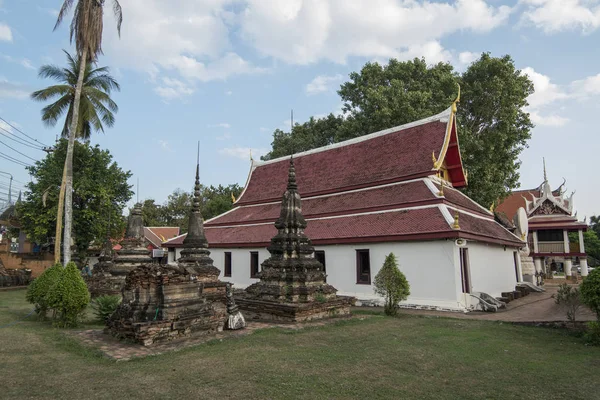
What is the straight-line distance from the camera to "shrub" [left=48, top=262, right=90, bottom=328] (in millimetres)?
8180

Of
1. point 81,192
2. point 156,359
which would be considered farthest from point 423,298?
point 81,192

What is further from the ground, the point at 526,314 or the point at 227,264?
the point at 227,264

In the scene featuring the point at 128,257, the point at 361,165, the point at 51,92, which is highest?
the point at 51,92

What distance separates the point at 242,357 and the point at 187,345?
134 centimetres

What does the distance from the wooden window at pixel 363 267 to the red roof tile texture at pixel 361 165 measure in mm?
3637

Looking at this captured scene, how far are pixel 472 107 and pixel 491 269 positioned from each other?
43.8 feet

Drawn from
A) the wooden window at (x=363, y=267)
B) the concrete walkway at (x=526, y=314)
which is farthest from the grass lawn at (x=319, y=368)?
the wooden window at (x=363, y=267)

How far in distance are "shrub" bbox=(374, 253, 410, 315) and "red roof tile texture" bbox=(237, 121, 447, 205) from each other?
19.6ft

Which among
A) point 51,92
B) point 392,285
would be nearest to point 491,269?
point 392,285

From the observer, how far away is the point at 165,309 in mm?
7223

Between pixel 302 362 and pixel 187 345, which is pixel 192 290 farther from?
pixel 302 362

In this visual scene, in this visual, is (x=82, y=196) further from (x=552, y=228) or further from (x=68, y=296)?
(x=552, y=228)

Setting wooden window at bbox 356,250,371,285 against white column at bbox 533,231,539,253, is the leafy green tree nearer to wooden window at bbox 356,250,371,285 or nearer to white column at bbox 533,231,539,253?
wooden window at bbox 356,250,371,285

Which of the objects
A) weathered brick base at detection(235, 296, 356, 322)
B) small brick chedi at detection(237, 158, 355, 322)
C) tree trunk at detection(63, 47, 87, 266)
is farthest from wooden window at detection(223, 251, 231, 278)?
weathered brick base at detection(235, 296, 356, 322)
